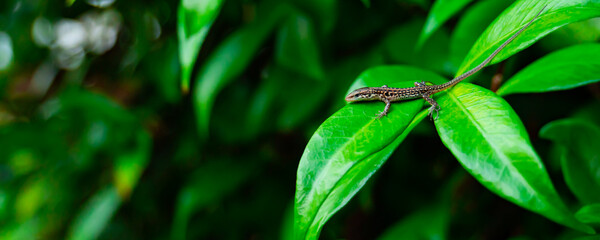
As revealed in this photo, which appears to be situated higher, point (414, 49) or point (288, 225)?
point (414, 49)

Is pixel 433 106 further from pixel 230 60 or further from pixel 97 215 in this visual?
pixel 97 215

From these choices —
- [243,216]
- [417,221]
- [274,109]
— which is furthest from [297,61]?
[243,216]

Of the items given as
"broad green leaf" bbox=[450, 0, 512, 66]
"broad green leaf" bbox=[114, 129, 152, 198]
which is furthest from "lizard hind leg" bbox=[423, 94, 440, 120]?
"broad green leaf" bbox=[114, 129, 152, 198]

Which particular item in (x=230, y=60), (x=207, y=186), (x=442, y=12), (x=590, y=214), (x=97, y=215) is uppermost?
(x=442, y=12)

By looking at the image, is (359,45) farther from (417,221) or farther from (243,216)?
(243,216)

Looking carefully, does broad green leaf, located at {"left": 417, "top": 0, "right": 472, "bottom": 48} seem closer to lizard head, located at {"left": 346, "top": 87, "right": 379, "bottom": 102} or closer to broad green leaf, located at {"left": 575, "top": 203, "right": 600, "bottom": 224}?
lizard head, located at {"left": 346, "top": 87, "right": 379, "bottom": 102}

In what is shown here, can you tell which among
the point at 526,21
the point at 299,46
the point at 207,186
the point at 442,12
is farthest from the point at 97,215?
the point at 526,21

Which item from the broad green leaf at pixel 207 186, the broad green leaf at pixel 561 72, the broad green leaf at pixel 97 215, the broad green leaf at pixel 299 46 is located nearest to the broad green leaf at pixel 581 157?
the broad green leaf at pixel 561 72

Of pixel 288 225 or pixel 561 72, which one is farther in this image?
pixel 288 225
